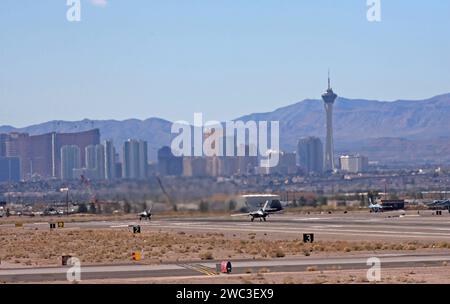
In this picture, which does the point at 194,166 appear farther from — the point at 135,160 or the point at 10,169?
the point at 10,169

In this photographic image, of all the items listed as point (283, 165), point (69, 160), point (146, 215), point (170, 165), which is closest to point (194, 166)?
point (170, 165)

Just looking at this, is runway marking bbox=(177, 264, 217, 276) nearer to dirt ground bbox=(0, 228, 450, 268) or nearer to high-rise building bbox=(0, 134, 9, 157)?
dirt ground bbox=(0, 228, 450, 268)

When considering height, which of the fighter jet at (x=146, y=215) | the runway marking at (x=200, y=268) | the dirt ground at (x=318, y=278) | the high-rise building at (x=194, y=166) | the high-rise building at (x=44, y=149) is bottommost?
the fighter jet at (x=146, y=215)

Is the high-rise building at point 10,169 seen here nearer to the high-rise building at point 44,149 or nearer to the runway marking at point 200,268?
the high-rise building at point 44,149

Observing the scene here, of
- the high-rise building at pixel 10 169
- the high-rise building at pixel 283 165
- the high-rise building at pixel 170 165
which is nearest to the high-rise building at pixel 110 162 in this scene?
the high-rise building at pixel 170 165
